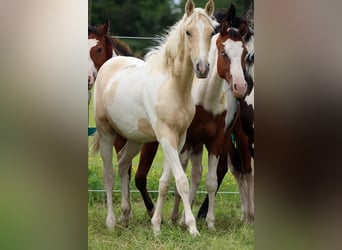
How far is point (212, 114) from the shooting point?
2.98 meters

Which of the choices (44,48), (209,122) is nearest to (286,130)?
(209,122)

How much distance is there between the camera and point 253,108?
2992 millimetres

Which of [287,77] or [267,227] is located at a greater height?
[287,77]

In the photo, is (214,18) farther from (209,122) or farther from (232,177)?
(232,177)

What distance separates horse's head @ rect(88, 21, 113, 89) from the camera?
9.28ft

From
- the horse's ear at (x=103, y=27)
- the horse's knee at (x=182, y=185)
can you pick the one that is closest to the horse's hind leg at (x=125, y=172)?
the horse's knee at (x=182, y=185)

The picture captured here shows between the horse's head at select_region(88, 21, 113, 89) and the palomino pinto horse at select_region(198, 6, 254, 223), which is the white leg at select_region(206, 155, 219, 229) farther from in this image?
the horse's head at select_region(88, 21, 113, 89)

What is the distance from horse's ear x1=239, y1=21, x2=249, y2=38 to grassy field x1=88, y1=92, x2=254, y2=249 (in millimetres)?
689

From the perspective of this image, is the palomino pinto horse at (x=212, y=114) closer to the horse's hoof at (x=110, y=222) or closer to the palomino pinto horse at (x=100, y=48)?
the horse's hoof at (x=110, y=222)

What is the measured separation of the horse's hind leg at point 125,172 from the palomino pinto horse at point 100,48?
1.27ft

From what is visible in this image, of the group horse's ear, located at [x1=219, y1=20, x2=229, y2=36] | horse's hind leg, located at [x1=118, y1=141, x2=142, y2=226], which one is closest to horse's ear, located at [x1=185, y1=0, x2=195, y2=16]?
horse's ear, located at [x1=219, y1=20, x2=229, y2=36]

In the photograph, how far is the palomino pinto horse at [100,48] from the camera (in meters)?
2.83

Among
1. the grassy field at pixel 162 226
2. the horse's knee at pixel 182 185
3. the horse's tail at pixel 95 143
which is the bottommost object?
the grassy field at pixel 162 226

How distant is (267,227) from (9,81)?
1.61 metres
